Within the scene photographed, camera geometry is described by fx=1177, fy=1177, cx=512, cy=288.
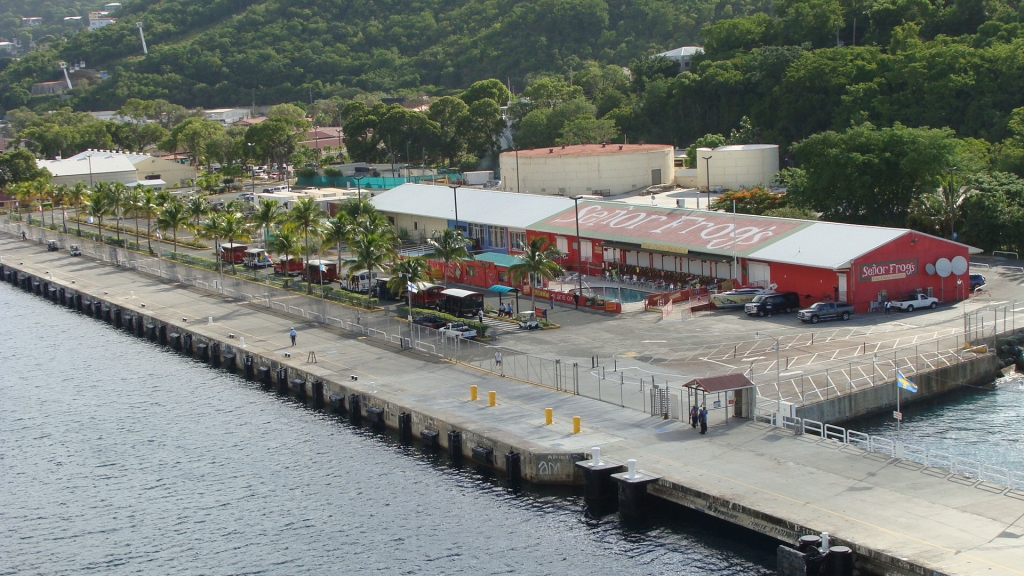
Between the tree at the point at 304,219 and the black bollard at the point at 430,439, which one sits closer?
the black bollard at the point at 430,439

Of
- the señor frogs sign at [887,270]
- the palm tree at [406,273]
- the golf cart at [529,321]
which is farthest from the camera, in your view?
the palm tree at [406,273]

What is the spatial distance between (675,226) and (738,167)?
35193 millimetres

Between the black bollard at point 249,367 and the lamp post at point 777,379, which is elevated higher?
the lamp post at point 777,379

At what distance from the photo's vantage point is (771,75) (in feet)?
512

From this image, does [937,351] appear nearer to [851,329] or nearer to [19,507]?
[851,329]

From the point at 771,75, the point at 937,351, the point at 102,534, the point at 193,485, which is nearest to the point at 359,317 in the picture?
the point at 193,485

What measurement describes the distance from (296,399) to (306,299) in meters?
20.9

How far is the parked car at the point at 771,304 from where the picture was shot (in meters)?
74.6

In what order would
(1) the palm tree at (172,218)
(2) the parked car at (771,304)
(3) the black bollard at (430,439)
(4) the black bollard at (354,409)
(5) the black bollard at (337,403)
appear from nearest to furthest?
1. (3) the black bollard at (430,439)
2. (4) the black bollard at (354,409)
3. (5) the black bollard at (337,403)
4. (2) the parked car at (771,304)
5. (1) the palm tree at (172,218)

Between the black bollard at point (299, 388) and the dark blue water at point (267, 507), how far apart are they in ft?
3.82

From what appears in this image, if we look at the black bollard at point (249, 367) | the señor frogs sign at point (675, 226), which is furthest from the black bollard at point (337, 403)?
the señor frogs sign at point (675, 226)

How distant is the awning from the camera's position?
→ 5072 cm

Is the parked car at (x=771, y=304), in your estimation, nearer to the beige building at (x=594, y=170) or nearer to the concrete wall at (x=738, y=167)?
the concrete wall at (x=738, y=167)

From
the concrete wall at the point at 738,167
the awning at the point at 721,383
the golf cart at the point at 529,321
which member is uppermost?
the concrete wall at the point at 738,167
